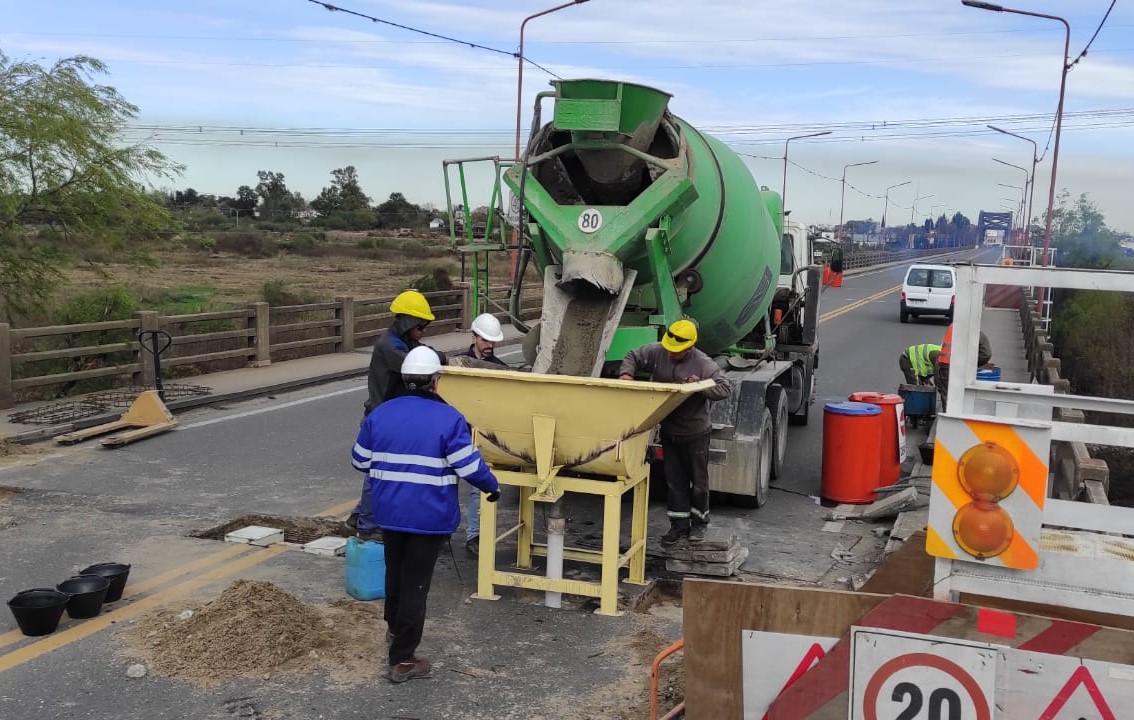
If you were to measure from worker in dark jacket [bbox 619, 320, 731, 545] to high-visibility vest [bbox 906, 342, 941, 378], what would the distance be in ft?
19.4

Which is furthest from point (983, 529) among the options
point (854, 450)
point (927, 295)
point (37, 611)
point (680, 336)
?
point (927, 295)

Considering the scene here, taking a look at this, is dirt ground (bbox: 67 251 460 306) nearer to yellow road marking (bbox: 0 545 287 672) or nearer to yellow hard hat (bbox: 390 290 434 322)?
yellow road marking (bbox: 0 545 287 672)

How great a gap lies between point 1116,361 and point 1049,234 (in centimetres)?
862

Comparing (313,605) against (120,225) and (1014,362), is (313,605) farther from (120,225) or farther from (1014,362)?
(1014,362)

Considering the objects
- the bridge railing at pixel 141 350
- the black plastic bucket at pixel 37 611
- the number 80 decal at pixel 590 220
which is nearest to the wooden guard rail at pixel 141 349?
the bridge railing at pixel 141 350

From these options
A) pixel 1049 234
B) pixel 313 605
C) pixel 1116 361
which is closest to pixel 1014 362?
pixel 1116 361

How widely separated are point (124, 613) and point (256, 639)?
1.10 m

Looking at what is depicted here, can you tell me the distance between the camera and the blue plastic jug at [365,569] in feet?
20.7

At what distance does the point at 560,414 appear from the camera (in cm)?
618

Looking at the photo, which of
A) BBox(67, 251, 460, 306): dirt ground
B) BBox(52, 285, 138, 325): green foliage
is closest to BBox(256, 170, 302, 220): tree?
BBox(67, 251, 460, 306): dirt ground

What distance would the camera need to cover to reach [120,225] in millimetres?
14961

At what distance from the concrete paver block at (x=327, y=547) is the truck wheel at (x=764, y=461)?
11.5ft

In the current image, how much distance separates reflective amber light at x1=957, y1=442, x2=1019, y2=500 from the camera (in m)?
2.97

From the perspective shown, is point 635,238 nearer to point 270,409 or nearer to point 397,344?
point 397,344
